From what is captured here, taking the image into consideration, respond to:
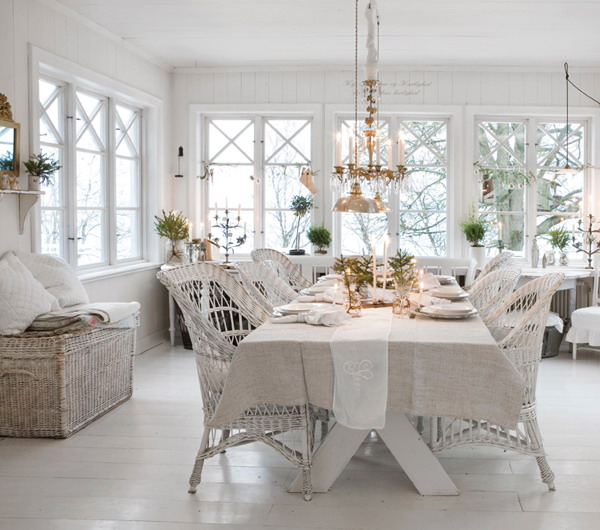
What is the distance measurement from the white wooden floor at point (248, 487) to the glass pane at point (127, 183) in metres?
2.55

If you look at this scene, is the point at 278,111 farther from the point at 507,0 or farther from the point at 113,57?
the point at 507,0

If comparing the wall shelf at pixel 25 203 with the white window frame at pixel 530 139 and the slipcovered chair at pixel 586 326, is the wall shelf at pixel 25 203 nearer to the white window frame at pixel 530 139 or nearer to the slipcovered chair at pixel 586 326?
the white window frame at pixel 530 139

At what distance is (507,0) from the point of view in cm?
470

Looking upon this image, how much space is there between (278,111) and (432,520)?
15.8 feet

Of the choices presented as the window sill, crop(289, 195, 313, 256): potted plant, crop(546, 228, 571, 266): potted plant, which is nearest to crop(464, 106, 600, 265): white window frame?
crop(546, 228, 571, 266): potted plant

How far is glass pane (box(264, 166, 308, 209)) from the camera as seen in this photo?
712 cm

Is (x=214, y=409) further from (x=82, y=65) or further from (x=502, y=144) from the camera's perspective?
(x=502, y=144)

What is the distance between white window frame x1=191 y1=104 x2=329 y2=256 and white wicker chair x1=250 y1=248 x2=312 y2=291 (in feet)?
5.50

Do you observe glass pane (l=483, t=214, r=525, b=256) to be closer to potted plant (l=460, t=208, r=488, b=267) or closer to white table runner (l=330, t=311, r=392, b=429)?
potted plant (l=460, t=208, r=488, b=267)

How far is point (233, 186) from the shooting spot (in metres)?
7.16

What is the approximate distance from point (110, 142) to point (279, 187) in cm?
175

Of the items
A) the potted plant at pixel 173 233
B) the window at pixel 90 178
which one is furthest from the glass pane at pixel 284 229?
the window at pixel 90 178

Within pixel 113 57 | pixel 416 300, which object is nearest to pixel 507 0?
pixel 416 300

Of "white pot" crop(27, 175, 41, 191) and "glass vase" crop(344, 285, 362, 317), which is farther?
"white pot" crop(27, 175, 41, 191)
